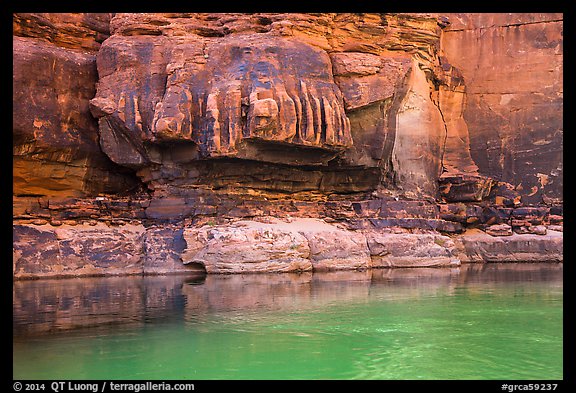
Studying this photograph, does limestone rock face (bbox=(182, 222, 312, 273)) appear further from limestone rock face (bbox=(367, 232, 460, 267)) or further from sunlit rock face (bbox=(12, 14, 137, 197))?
sunlit rock face (bbox=(12, 14, 137, 197))

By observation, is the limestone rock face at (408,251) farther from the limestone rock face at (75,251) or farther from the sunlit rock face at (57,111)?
the sunlit rock face at (57,111)

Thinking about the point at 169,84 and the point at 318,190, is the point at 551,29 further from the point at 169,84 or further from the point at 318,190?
the point at 169,84

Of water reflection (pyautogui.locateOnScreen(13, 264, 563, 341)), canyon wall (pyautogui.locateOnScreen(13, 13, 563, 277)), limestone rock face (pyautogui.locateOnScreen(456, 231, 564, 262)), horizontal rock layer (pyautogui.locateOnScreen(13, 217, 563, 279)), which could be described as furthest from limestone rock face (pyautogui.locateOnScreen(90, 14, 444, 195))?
water reflection (pyautogui.locateOnScreen(13, 264, 563, 341))

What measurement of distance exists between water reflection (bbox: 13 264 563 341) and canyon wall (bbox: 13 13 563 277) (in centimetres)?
177

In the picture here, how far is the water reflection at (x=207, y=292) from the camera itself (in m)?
8.64

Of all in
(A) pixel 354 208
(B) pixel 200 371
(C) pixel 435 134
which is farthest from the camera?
(C) pixel 435 134

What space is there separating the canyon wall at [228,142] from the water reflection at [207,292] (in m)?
1.77

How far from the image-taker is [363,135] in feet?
67.2

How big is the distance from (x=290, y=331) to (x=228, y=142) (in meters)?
10.8

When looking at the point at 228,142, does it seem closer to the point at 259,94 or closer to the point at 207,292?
the point at 259,94

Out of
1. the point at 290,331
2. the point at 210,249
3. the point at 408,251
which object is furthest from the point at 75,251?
the point at 290,331

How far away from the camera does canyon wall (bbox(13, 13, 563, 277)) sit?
17.5 meters
